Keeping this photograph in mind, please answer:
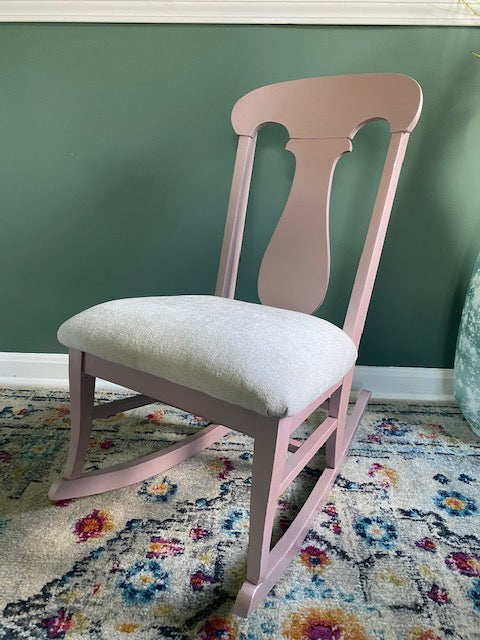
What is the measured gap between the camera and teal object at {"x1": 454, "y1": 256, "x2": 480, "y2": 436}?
3.81 feet

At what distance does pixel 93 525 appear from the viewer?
0.87m

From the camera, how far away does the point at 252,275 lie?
4.52 feet

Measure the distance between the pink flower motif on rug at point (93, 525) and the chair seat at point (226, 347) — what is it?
0.34 m

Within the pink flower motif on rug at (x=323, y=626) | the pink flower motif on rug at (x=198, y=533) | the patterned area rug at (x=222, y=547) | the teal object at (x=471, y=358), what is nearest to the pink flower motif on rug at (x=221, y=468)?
the patterned area rug at (x=222, y=547)

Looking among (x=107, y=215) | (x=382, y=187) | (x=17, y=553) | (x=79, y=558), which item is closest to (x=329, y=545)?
(x=79, y=558)

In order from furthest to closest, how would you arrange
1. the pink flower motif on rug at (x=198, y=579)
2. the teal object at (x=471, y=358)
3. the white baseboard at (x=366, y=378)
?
the white baseboard at (x=366, y=378) → the teal object at (x=471, y=358) → the pink flower motif on rug at (x=198, y=579)

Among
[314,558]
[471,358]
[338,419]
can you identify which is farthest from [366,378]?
[314,558]

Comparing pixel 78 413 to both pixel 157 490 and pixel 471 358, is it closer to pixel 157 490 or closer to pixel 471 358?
pixel 157 490

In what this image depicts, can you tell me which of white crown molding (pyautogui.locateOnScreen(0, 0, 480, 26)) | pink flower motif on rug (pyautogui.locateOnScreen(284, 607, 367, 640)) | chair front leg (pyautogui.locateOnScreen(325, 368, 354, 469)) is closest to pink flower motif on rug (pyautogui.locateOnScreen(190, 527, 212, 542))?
pink flower motif on rug (pyautogui.locateOnScreen(284, 607, 367, 640))

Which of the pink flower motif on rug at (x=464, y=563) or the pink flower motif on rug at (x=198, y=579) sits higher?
the pink flower motif on rug at (x=464, y=563)

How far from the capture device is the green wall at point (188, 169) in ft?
4.00

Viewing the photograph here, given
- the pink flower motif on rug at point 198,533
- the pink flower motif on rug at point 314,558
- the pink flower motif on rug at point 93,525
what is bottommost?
the pink flower motif on rug at point 93,525

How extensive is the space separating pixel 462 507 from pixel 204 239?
3.13 feet

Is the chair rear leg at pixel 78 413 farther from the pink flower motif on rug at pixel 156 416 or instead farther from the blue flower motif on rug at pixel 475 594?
the blue flower motif on rug at pixel 475 594
